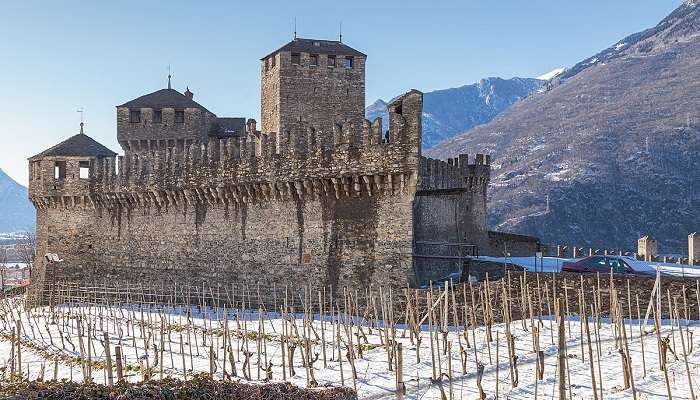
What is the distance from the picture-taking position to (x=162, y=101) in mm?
36625

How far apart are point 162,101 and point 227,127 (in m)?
3.75

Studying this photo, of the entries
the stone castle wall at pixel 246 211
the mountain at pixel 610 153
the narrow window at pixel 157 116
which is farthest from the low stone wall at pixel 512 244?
the mountain at pixel 610 153

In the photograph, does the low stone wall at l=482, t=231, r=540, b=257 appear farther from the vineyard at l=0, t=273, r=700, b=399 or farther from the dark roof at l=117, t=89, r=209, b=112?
the dark roof at l=117, t=89, r=209, b=112

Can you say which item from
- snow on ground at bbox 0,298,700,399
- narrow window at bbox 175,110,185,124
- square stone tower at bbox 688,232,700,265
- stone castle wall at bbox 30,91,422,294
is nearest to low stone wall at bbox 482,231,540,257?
square stone tower at bbox 688,232,700,265

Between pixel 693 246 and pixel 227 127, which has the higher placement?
pixel 227 127

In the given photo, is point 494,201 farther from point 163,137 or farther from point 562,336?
point 562,336

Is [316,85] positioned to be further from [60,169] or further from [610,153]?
[610,153]

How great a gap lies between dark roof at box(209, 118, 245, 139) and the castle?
105 mm

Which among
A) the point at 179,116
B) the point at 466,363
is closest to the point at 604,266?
the point at 466,363

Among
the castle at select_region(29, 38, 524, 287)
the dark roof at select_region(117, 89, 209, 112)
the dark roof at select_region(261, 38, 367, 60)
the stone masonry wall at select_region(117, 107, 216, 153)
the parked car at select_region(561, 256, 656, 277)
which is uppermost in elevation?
the dark roof at select_region(261, 38, 367, 60)

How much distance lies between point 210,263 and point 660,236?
86090 millimetres

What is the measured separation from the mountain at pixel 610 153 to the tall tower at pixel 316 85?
66.6 metres

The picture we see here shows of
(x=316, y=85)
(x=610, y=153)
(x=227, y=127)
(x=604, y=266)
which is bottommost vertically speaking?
(x=604, y=266)

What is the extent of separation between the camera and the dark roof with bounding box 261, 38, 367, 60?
110 feet
